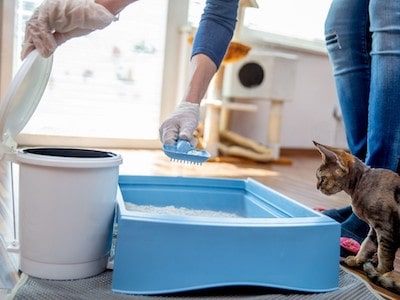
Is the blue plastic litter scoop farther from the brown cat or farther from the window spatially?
the window

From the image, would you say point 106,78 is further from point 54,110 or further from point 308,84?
point 308,84

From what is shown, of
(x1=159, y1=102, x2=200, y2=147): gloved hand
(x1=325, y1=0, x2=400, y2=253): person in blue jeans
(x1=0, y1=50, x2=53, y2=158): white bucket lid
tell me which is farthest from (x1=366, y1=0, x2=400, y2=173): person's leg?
(x1=0, y1=50, x2=53, y2=158): white bucket lid

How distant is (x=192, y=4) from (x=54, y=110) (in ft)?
3.43

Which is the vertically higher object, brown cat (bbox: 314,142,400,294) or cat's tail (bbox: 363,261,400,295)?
brown cat (bbox: 314,142,400,294)

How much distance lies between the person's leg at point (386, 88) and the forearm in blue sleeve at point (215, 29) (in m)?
0.30

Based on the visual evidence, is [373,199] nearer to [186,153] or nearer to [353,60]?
Result: [186,153]

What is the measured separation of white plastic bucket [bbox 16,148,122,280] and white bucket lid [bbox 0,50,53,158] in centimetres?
5

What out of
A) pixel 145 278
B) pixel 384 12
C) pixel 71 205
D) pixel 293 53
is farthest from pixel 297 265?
pixel 293 53

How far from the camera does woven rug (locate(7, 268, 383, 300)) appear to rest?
0.65 meters

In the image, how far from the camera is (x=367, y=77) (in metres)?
1.11

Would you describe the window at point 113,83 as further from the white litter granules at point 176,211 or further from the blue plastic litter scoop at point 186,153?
the blue plastic litter scoop at point 186,153

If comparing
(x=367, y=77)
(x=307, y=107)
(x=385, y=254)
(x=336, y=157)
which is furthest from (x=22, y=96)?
(x=307, y=107)

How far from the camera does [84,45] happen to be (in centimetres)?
252

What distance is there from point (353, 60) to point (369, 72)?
0.05 meters
